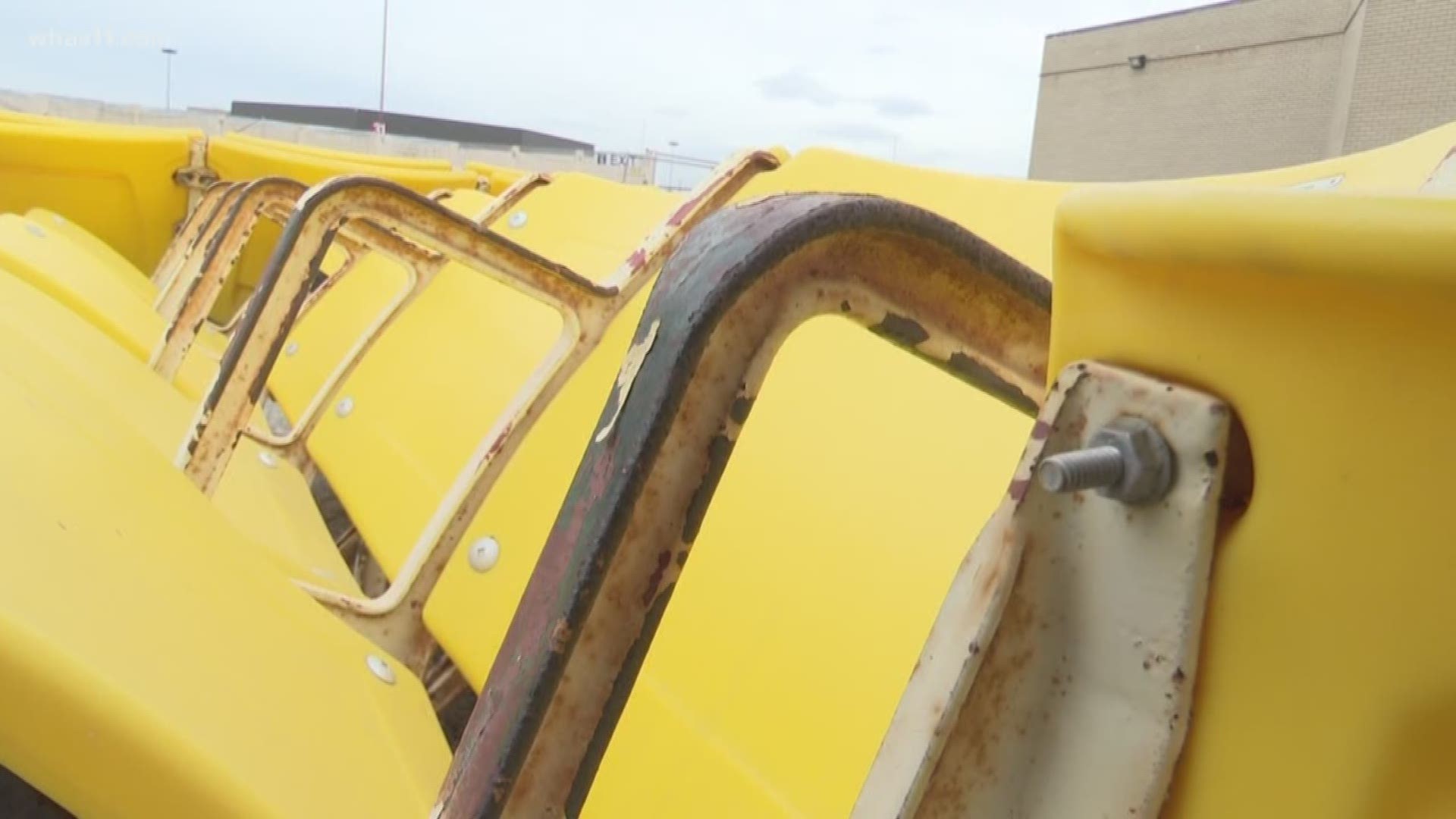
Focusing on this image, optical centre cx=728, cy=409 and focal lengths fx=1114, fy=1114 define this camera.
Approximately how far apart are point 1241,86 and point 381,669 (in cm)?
2048

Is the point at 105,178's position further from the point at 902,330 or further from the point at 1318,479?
the point at 1318,479

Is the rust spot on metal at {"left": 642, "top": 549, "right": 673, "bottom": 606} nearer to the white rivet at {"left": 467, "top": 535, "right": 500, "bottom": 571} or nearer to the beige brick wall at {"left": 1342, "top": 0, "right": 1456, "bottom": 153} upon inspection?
the white rivet at {"left": 467, "top": 535, "right": 500, "bottom": 571}

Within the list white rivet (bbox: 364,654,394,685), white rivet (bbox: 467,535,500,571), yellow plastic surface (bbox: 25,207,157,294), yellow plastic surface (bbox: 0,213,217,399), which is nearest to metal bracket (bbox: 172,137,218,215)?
yellow plastic surface (bbox: 25,207,157,294)

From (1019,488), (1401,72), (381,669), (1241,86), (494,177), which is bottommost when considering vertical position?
(381,669)

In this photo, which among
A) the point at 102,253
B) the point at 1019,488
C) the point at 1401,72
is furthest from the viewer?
the point at 1401,72

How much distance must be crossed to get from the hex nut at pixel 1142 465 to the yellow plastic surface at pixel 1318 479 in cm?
3

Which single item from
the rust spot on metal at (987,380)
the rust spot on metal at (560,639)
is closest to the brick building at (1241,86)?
the rust spot on metal at (987,380)

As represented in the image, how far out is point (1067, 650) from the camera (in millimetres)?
500

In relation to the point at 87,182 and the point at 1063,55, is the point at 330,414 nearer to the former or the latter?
the point at 87,182

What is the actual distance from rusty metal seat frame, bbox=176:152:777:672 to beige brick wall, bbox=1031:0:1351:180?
53.3ft

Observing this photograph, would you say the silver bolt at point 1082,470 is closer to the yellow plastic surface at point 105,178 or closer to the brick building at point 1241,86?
the yellow plastic surface at point 105,178

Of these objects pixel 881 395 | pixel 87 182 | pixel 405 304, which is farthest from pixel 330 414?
pixel 87 182

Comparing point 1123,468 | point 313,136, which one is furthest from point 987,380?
point 313,136

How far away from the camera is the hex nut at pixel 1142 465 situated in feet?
1.50
